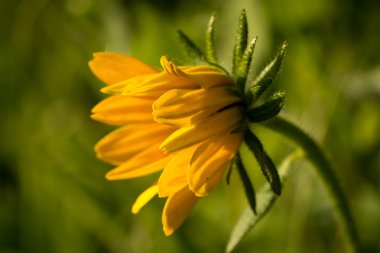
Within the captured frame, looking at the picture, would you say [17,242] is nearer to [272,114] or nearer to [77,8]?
[77,8]

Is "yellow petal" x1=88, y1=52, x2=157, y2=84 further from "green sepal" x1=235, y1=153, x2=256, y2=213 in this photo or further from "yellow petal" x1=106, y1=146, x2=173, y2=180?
"green sepal" x1=235, y1=153, x2=256, y2=213

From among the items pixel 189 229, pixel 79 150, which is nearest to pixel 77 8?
pixel 79 150

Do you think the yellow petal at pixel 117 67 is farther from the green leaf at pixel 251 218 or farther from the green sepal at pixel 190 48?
the green leaf at pixel 251 218

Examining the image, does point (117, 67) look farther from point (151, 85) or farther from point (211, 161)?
point (211, 161)

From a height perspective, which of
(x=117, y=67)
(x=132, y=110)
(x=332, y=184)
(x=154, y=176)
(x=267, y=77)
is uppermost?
(x=117, y=67)

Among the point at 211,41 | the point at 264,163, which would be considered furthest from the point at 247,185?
the point at 211,41

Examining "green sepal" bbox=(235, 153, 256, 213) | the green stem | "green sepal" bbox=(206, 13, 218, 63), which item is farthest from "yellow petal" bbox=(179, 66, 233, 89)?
the green stem
